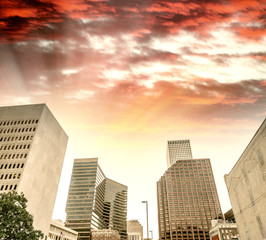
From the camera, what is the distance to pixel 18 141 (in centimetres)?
7581

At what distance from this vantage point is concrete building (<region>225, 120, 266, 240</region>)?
35.4 meters

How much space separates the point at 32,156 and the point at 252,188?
7133 centimetres

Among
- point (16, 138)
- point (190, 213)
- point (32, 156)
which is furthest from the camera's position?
point (190, 213)

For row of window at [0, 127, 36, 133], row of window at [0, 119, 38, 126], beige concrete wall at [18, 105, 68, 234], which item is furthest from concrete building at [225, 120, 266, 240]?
row of window at [0, 119, 38, 126]

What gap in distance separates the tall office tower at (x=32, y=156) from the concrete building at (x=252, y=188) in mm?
66254

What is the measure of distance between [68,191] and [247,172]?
542 feet

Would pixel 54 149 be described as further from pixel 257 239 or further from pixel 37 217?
pixel 257 239

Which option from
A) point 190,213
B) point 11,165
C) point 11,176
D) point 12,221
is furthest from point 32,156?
point 190,213

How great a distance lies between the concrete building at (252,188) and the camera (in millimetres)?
35406

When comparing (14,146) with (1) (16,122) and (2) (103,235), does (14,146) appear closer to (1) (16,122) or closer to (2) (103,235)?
(1) (16,122)

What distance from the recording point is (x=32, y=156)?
7306 centimetres

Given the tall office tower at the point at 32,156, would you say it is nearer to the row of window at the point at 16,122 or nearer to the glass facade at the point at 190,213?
the row of window at the point at 16,122

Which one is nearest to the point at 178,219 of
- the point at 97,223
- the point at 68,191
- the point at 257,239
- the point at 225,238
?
the point at 97,223

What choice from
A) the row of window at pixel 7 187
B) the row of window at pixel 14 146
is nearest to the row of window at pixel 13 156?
the row of window at pixel 14 146
